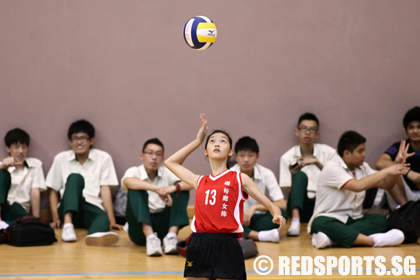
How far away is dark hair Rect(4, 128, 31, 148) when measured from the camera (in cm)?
622

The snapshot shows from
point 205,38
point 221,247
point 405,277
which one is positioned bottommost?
point 405,277

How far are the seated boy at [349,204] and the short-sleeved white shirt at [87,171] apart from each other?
258cm

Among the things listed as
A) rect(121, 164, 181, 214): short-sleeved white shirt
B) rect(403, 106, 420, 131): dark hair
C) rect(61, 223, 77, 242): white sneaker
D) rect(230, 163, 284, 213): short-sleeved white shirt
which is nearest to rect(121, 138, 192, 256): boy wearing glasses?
rect(121, 164, 181, 214): short-sleeved white shirt

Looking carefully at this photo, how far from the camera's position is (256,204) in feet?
18.9

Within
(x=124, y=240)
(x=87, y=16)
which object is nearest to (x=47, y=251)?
(x=124, y=240)

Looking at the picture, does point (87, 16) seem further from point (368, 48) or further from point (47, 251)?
point (368, 48)

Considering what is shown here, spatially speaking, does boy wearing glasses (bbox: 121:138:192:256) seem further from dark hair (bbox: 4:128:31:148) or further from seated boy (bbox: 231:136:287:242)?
dark hair (bbox: 4:128:31:148)

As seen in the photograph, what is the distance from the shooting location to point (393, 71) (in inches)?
276

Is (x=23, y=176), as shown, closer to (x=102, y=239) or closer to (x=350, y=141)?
(x=102, y=239)

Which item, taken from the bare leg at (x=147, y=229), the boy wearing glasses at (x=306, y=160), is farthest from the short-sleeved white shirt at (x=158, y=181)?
the boy wearing glasses at (x=306, y=160)

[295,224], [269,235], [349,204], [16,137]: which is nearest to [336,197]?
[349,204]

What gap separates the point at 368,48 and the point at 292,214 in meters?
2.61

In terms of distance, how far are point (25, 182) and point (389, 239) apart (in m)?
4.21

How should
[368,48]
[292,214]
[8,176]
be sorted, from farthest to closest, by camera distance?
1. [368,48]
2. [292,214]
3. [8,176]
